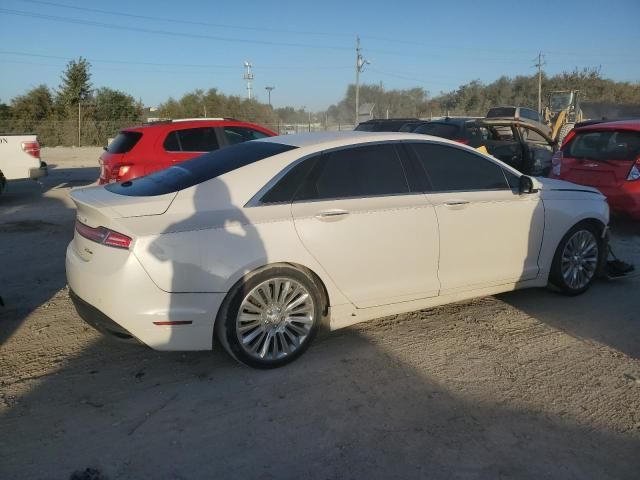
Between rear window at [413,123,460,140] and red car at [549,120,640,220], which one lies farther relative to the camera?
rear window at [413,123,460,140]

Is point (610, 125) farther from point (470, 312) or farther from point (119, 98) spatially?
point (119, 98)

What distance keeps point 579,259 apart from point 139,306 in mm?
4077

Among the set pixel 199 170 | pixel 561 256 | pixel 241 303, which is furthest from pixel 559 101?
pixel 241 303

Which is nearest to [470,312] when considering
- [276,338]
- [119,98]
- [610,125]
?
[276,338]

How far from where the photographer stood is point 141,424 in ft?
10.2

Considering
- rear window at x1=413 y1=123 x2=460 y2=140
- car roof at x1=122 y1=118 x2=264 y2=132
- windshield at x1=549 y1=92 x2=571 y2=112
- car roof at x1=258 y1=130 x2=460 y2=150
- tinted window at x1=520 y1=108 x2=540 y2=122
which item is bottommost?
car roof at x1=258 y1=130 x2=460 y2=150

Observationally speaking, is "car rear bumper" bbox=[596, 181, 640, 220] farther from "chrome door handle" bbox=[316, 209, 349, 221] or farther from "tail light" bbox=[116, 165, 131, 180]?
"tail light" bbox=[116, 165, 131, 180]

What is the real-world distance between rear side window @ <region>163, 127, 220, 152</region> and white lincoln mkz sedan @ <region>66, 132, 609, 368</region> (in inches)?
174

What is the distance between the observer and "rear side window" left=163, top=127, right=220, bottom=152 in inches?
335

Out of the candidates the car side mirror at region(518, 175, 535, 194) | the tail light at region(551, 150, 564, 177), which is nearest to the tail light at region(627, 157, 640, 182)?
the tail light at region(551, 150, 564, 177)

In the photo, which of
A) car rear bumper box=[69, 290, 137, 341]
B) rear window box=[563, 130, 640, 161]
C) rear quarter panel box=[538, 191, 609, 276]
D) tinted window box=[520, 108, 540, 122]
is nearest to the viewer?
car rear bumper box=[69, 290, 137, 341]

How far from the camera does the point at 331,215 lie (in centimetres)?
383

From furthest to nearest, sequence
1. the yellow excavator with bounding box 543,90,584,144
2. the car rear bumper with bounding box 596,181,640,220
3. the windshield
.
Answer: the windshield, the yellow excavator with bounding box 543,90,584,144, the car rear bumper with bounding box 596,181,640,220

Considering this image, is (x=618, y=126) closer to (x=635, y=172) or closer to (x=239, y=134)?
(x=635, y=172)
